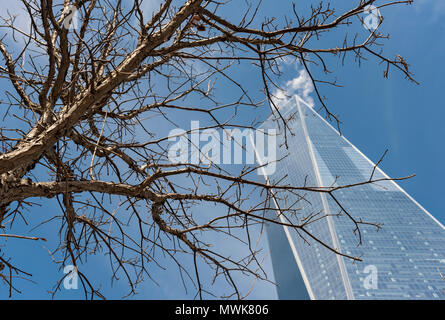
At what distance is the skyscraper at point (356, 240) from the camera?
71.6m

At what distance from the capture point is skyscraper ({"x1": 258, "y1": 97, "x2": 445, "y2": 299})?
71.6 meters

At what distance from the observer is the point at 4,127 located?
2168 mm

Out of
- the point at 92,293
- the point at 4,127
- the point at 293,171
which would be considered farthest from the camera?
the point at 293,171

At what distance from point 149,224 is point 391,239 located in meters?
84.7

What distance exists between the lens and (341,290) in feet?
239

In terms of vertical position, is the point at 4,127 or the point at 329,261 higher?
the point at 329,261

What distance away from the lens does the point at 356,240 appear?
72.5 metres

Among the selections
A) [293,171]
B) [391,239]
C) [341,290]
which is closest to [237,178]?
[341,290]
